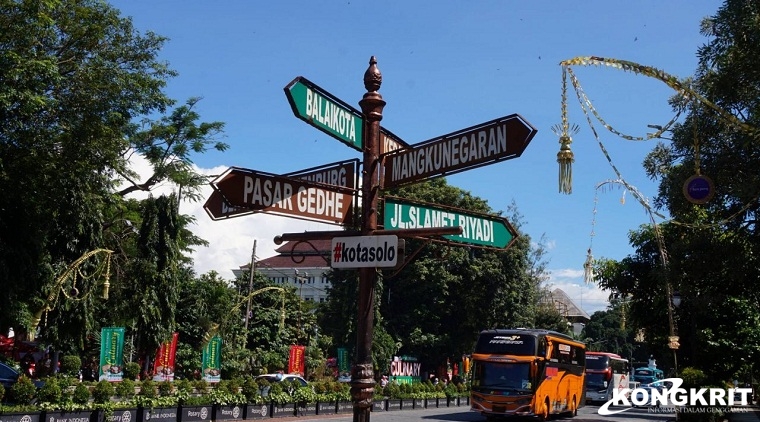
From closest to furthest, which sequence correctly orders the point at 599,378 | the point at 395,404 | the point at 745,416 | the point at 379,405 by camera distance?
1. the point at 745,416
2. the point at 379,405
3. the point at 395,404
4. the point at 599,378

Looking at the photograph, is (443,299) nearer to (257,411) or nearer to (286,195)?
(257,411)

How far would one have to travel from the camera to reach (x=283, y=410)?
2675 cm

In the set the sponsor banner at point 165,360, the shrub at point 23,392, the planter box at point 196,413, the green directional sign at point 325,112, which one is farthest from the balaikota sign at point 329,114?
the sponsor banner at point 165,360

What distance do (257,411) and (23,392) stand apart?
8301 mm

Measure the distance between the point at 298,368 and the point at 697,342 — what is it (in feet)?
61.8

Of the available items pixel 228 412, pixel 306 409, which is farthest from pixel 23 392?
pixel 306 409

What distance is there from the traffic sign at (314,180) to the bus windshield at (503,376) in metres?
20.4

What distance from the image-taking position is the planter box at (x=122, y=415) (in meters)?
19.5

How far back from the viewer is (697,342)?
32.2m

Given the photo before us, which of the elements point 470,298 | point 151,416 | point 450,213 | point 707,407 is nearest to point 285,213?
point 450,213

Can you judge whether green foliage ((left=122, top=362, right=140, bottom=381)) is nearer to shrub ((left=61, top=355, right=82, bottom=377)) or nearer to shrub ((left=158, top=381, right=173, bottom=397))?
shrub ((left=61, top=355, right=82, bottom=377))

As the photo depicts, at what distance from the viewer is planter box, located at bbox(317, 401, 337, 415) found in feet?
93.4

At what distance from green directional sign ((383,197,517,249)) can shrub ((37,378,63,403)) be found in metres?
16.0

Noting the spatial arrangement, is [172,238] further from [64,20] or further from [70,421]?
[70,421]
